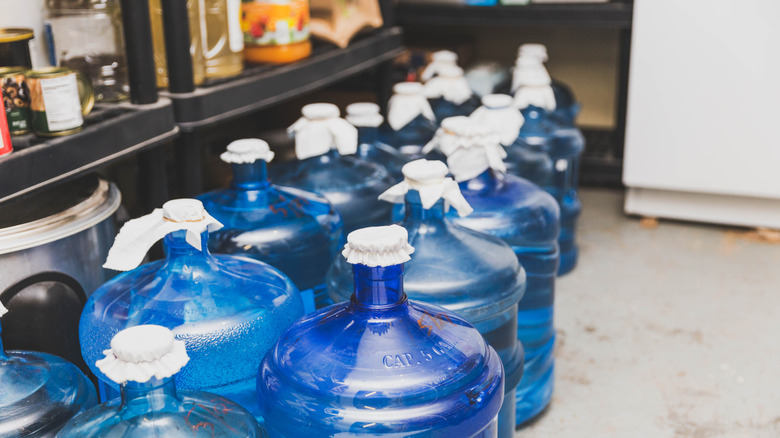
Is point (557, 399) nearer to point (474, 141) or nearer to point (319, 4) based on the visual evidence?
point (474, 141)

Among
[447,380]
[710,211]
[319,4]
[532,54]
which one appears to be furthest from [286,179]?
[710,211]

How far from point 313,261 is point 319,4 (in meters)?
0.83

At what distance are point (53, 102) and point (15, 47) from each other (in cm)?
17

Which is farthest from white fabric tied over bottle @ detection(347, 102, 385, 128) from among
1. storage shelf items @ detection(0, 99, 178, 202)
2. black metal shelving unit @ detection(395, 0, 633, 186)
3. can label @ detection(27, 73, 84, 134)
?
black metal shelving unit @ detection(395, 0, 633, 186)

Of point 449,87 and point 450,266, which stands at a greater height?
point 449,87

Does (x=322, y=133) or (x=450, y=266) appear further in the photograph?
(x=322, y=133)

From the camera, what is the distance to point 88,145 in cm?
120

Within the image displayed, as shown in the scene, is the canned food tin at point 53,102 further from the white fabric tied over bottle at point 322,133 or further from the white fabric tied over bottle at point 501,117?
the white fabric tied over bottle at point 501,117

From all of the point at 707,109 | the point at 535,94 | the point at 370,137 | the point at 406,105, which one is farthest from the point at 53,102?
the point at 707,109

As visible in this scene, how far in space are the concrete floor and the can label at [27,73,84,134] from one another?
0.91 m

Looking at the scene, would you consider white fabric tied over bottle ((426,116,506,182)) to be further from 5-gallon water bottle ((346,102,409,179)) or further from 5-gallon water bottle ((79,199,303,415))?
5-gallon water bottle ((79,199,303,415))

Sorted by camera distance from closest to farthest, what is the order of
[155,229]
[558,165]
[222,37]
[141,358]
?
1. [141,358]
2. [155,229]
3. [222,37]
4. [558,165]

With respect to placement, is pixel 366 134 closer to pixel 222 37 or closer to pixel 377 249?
pixel 222 37

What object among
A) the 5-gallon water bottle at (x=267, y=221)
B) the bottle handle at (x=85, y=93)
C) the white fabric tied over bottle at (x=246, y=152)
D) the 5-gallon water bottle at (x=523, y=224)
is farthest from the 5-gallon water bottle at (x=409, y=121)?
the bottle handle at (x=85, y=93)
